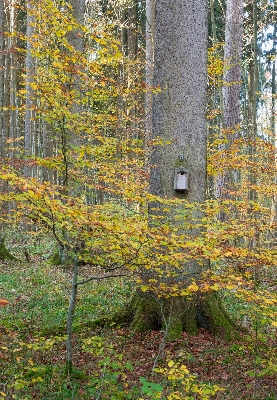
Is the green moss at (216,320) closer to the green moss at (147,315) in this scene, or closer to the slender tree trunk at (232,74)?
the green moss at (147,315)

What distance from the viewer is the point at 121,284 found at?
8.50 m

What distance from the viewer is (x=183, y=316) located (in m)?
5.08

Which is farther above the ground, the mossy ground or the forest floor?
the mossy ground

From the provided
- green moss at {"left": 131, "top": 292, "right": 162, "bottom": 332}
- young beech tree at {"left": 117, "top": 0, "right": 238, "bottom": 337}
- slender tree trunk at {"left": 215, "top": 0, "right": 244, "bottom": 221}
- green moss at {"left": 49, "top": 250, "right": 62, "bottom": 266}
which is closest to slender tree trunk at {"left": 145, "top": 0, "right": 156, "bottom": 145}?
slender tree trunk at {"left": 215, "top": 0, "right": 244, "bottom": 221}

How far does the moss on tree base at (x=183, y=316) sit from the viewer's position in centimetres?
501

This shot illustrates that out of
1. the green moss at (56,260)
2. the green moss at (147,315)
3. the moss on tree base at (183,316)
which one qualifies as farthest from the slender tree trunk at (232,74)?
the green moss at (147,315)

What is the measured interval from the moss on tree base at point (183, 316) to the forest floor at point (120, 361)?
11cm

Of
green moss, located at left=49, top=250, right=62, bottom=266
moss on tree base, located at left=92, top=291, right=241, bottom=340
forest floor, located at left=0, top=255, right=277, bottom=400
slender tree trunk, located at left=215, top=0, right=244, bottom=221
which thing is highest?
slender tree trunk, located at left=215, top=0, right=244, bottom=221

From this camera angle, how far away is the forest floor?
3613 mm

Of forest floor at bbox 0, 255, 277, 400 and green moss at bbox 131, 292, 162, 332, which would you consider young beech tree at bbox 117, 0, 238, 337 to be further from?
forest floor at bbox 0, 255, 277, 400

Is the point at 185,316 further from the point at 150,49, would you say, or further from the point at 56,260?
the point at 150,49

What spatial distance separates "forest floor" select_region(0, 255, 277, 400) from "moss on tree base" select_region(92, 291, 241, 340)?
0.11 metres

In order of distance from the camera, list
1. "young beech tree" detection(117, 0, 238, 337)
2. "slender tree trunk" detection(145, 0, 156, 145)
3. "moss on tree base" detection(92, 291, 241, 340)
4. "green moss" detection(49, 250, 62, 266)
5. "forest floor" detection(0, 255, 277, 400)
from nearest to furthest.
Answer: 1. "forest floor" detection(0, 255, 277, 400)
2. "moss on tree base" detection(92, 291, 241, 340)
3. "young beech tree" detection(117, 0, 238, 337)
4. "slender tree trunk" detection(145, 0, 156, 145)
5. "green moss" detection(49, 250, 62, 266)

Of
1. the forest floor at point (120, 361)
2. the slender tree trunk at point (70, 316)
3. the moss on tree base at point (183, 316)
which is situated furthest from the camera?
the moss on tree base at point (183, 316)
